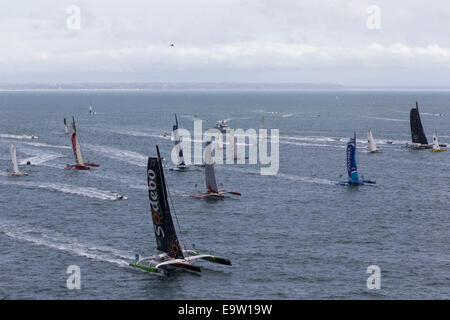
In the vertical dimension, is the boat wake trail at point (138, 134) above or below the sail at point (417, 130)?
below

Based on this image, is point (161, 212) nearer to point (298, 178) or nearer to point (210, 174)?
point (210, 174)

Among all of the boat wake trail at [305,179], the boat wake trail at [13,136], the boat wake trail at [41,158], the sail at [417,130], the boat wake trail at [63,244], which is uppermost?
the sail at [417,130]

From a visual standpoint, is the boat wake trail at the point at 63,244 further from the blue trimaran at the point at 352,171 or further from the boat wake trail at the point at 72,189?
the blue trimaran at the point at 352,171

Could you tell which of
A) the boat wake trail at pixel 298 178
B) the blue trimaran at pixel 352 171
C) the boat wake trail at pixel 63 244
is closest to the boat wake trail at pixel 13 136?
the boat wake trail at pixel 298 178

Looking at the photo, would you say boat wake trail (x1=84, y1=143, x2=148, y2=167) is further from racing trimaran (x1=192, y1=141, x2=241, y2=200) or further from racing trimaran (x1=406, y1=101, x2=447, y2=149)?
racing trimaran (x1=406, y1=101, x2=447, y2=149)

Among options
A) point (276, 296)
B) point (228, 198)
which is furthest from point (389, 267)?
point (228, 198)

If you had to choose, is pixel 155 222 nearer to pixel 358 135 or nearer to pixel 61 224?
pixel 61 224

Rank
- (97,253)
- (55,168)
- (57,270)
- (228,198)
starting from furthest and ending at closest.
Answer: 1. (55,168)
2. (228,198)
3. (97,253)
4. (57,270)
